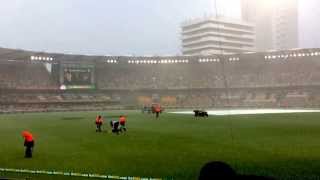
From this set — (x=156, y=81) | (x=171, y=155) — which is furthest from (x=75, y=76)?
(x=171, y=155)

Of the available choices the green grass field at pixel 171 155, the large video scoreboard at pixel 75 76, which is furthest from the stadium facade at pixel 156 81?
the green grass field at pixel 171 155

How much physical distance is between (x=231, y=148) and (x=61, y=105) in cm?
9847

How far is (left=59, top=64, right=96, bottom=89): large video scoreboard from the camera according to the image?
116438 mm

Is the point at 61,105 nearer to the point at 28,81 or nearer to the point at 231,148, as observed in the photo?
the point at 28,81

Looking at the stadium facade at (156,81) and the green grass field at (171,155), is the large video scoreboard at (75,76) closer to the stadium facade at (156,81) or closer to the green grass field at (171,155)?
the stadium facade at (156,81)

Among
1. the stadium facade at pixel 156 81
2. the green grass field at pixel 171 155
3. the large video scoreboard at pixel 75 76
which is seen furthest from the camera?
the large video scoreboard at pixel 75 76

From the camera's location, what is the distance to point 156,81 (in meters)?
137

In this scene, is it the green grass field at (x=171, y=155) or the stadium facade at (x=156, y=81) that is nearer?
the green grass field at (x=171, y=155)

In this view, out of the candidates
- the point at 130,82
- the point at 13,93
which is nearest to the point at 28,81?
the point at 13,93

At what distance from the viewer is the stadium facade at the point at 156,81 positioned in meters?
116

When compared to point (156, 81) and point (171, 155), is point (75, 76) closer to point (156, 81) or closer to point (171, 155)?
point (156, 81)

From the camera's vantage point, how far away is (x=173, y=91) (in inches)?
5281

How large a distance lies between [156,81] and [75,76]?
29677 mm

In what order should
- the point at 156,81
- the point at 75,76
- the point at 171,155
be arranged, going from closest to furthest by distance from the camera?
the point at 171,155, the point at 75,76, the point at 156,81
